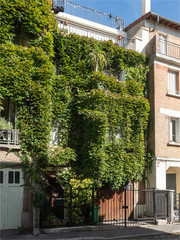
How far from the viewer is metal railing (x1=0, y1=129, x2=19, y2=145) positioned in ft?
43.8

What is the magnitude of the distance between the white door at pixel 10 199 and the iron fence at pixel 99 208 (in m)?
1.25

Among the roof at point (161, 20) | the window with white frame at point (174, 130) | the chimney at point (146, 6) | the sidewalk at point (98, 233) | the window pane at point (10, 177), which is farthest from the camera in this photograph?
the chimney at point (146, 6)

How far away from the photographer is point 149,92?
18.0 m

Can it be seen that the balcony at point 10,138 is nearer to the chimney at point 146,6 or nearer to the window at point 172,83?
the window at point 172,83

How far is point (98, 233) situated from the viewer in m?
12.6

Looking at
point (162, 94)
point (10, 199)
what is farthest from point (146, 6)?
point (10, 199)

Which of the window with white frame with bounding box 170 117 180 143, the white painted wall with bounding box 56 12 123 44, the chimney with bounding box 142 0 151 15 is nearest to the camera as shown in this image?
the white painted wall with bounding box 56 12 123 44

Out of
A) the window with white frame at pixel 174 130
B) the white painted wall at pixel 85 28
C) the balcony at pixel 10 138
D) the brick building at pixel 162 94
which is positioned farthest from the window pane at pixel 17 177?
the window with white frame at pixel 174 130

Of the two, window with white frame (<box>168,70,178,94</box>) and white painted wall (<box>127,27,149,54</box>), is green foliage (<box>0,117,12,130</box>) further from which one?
window with white frame (<box>168,70,178,94</box>)

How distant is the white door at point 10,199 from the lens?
1329cm

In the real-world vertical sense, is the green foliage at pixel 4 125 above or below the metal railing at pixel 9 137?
above

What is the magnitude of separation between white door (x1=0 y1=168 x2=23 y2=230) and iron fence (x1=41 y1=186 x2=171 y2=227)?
1254 mm

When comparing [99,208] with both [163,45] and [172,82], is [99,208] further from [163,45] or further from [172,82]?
[163,45]

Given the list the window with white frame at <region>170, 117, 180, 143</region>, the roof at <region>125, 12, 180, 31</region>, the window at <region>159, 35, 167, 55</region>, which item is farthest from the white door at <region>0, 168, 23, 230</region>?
the roof at <region>125, 12, 180, 31</region>
